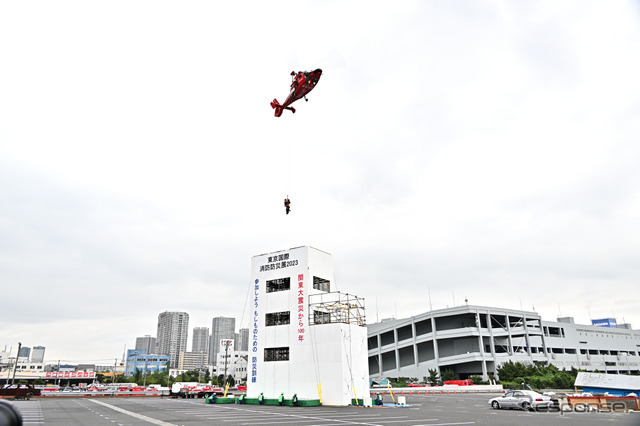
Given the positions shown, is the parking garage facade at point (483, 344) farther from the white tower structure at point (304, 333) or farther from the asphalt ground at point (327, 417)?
the asphalt ground at point (327, 417)

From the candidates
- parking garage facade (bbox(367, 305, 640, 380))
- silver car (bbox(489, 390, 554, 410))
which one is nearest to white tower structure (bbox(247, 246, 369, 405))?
silver car (bbox(489, 390, 554, 410))

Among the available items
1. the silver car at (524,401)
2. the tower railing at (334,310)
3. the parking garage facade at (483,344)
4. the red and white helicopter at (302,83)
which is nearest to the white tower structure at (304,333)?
the tower railing at (334,310)

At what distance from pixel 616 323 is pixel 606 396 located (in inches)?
4875

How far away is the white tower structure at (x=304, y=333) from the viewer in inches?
1374

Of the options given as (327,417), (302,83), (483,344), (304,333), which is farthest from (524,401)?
(483,344)

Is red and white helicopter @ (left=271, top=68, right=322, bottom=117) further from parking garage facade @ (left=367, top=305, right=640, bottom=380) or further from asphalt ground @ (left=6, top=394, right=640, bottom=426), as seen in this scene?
parking garage facade @ (left=367, top=305, right=640, bottom=380)

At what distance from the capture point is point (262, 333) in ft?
130

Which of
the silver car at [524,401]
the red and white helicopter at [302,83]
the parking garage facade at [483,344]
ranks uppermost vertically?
the red and white helicopter at [302,83]

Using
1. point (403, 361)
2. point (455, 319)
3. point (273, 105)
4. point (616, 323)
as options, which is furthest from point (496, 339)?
point (273, 105)

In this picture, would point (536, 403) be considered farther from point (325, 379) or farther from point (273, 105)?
point (273, 105)

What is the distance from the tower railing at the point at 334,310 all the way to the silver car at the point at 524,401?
12433mm

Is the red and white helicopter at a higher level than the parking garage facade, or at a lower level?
higher

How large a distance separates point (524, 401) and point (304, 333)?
17.7 meters

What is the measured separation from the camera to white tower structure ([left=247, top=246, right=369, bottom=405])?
1374 inches
